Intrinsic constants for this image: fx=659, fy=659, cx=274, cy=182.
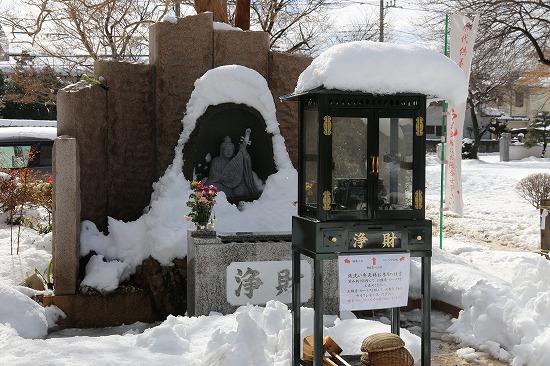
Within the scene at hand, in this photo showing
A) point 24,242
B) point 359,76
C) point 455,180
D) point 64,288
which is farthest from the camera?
point 24,242

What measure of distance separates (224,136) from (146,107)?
1.49 m

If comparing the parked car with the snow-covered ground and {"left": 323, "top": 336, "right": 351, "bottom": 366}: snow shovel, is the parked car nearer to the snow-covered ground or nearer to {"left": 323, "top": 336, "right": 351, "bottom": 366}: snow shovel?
the snow-covered ground

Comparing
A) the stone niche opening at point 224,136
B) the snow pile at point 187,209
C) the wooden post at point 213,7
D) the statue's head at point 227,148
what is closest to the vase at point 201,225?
the snow pile at point 187,209

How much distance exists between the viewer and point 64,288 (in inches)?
372

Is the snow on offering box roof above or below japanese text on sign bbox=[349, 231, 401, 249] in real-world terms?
above

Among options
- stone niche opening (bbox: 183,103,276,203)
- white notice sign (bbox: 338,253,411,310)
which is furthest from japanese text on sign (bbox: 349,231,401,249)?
stone niche opening (bbox: 183,103,276,203)

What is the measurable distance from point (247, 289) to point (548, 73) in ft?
58.1

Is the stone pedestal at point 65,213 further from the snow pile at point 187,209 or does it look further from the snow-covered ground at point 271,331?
the snow-covered ground at point 271,331

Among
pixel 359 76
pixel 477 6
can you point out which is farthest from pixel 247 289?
pixel 477 6

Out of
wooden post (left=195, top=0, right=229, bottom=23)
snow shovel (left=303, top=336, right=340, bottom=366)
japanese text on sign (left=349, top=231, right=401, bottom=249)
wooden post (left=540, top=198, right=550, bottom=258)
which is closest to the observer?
japanese text on sign (left=349, top=231, right=401, bottom=249)

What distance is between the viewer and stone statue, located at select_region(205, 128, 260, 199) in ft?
36.0

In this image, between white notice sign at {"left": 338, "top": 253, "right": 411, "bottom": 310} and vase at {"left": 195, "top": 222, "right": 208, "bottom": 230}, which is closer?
white notice sign at {"left": 338, "top": 253, "right": 411, "bottom": 310}

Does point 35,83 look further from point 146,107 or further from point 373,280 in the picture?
point 373,280

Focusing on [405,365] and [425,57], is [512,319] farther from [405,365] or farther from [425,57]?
[425,57]
